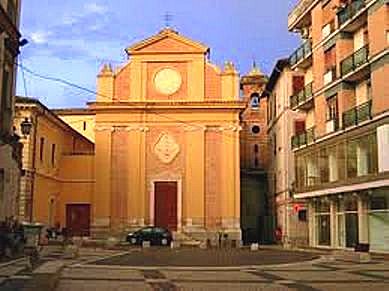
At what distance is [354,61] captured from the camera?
114ft

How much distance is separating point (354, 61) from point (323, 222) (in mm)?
11108

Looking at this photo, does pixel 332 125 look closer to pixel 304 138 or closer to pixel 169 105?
pixel 304 138

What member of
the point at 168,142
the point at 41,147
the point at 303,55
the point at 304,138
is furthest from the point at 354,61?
the point at 41,147

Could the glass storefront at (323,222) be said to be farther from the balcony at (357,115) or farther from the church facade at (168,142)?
→ the church facade at (168,142)

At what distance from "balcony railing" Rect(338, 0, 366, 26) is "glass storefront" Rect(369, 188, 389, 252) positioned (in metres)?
9.66

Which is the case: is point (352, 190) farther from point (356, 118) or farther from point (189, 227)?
point (189, 227)

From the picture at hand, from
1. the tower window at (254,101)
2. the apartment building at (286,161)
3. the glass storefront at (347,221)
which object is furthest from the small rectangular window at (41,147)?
the tower window at (254,101)

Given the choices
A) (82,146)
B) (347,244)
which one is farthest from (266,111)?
(347,244)

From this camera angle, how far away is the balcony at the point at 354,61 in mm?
33344

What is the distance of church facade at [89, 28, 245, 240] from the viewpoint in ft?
163

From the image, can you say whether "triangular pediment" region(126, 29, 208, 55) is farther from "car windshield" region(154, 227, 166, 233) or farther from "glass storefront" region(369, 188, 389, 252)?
"glass storefront" region(369, 188, 389, 252)

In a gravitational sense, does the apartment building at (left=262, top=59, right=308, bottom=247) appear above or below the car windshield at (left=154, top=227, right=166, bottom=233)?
above

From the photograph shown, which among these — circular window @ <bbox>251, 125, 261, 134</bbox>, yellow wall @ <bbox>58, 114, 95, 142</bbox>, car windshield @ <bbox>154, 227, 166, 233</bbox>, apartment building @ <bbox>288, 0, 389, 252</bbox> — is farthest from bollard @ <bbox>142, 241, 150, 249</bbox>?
circular window @ <bbox>251, 125, 261, 134</bbox>

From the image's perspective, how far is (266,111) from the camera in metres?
63.7
